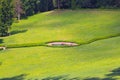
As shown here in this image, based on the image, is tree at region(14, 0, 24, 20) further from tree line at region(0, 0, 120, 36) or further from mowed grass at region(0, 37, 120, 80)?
mowed grass at region(0, 37, 120, 80)

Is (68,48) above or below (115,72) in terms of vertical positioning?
below

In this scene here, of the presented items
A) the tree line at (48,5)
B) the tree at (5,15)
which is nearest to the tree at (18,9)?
the tree line at (48,5)

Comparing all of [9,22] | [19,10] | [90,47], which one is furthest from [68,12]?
[90,47]

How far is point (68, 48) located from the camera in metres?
50.4

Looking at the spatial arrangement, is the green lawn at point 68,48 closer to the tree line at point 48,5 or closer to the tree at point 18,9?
the tree at point 18,9

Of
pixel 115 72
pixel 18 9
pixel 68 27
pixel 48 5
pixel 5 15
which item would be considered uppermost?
pixel 115 72

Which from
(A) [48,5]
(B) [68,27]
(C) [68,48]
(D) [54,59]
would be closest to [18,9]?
(A) [48,5]

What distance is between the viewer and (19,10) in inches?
3780

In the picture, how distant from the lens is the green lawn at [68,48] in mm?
31391

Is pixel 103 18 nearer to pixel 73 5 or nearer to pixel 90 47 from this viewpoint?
pixel 73 5

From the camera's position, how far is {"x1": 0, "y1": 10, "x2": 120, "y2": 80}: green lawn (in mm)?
31391

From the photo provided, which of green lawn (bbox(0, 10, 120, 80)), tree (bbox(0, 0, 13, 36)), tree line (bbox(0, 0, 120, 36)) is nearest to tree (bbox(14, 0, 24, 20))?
tree line (bbox(0, 0, 120, 36))

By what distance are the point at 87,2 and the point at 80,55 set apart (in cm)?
5684

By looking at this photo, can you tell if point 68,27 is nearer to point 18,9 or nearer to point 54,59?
point 18,9
